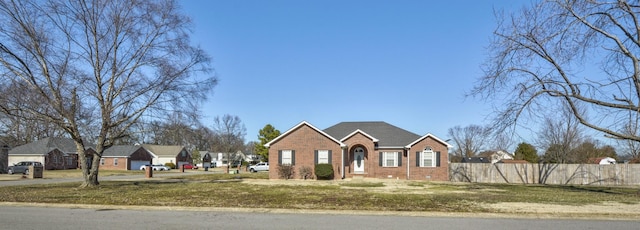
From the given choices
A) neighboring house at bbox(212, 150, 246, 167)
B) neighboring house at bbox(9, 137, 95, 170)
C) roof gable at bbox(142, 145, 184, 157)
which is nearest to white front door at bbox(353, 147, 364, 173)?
neighboring house at bbox(9, 137, 95, 170)

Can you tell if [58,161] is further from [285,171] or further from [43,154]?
[285,171]

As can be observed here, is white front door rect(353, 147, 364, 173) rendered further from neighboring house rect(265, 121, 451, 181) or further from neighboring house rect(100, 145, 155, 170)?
neighboring house rect(100, 145, 155, 170)

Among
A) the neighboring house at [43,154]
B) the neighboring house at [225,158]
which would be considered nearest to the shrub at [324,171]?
the neighboring house at [43,154]

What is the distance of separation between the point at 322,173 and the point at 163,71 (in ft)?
41.8

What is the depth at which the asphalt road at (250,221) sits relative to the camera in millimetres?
10211

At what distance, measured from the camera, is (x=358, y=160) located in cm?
3500

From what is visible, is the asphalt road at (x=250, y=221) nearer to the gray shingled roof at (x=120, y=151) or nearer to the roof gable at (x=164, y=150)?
the gray shingled roof at (x=120, y=151)

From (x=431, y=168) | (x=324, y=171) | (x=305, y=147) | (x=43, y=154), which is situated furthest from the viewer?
(x=43, y=154)

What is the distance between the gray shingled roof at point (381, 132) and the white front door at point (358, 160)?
5.18 ft

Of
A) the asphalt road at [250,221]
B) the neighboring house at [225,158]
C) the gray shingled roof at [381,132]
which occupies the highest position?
the gray shingled roof at [381,132]

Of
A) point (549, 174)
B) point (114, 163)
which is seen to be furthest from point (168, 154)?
point (549, 174)

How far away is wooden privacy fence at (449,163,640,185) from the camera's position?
107 feet

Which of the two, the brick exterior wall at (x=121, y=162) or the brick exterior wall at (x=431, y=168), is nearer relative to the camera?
the brick exterior wall at (x=431, y=168)

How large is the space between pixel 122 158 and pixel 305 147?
146 ft
